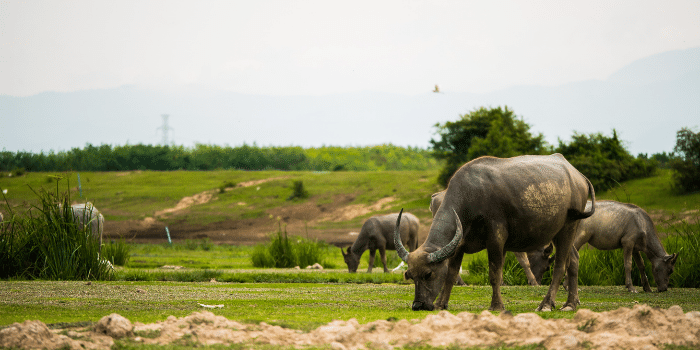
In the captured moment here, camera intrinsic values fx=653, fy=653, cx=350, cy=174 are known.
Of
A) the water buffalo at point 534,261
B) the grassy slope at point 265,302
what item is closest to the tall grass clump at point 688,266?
the grassy slope at point 265,302

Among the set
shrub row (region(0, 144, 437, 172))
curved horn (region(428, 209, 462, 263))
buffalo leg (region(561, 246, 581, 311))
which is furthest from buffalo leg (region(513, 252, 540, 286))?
shrub row (region(0, 144, 437, 172))

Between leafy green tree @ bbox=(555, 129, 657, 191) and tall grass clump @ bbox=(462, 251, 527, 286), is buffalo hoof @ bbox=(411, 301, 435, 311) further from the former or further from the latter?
leafy green tree @ bbox=(555, 129, 657, 191)

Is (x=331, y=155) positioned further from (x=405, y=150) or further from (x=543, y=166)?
(x=543, y=166)

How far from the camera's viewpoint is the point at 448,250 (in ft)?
28.1

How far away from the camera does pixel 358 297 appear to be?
1128 centimetres

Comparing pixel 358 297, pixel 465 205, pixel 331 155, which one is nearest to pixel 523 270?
pixel 358 297

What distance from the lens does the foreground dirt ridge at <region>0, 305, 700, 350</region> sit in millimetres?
5402

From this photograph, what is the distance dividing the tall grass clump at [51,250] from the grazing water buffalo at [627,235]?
36.4 ft

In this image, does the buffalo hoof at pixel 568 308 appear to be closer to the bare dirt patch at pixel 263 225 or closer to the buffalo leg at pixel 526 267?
the buffalo leg at pixel 526 267

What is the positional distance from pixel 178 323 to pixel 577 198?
21.2 feet

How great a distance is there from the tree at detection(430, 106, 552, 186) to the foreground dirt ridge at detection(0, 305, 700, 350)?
44511 mm

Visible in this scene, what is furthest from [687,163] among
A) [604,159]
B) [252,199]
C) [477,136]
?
[252,199]

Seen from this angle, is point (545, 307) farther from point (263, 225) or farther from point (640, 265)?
point (263, 225)

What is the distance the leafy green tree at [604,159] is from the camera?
4628cm
